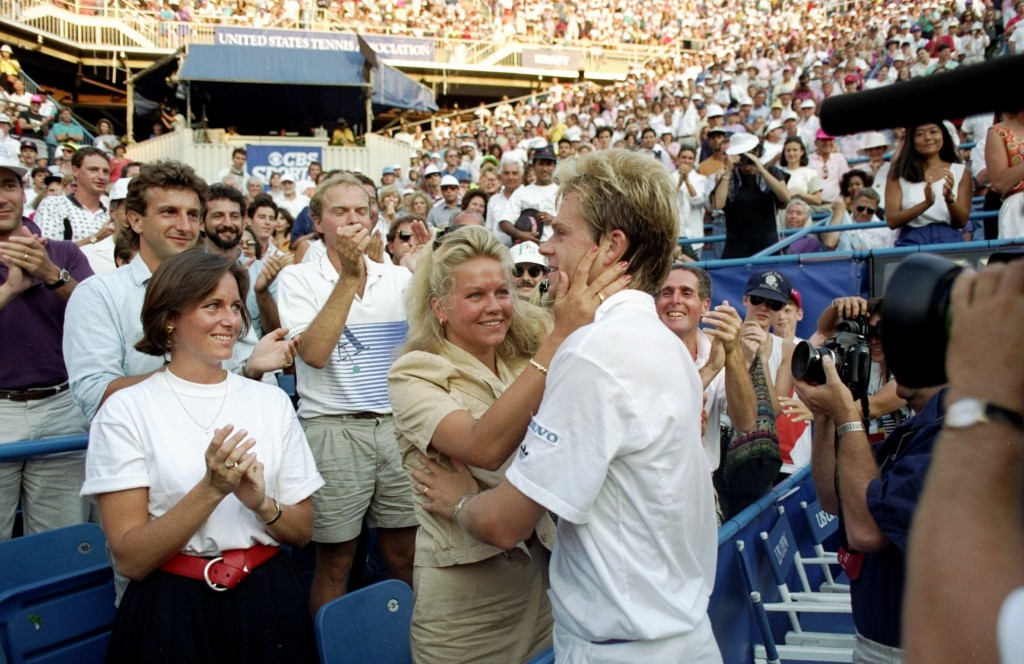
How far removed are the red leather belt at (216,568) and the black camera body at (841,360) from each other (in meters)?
1.66

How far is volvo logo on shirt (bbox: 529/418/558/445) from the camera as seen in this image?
161 cm

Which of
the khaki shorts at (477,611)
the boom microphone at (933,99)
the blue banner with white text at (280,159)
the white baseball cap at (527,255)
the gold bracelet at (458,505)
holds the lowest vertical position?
the khaki shorts at (477,611)

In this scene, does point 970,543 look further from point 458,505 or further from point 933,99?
point 458,505

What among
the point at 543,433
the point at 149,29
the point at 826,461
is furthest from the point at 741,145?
the point at 149,29

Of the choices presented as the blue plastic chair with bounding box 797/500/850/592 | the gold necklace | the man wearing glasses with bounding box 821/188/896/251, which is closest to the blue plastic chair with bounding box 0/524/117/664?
the gold necklace

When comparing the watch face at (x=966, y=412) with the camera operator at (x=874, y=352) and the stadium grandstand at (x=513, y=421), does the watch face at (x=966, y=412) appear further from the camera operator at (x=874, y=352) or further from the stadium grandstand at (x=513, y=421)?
the camera operator at (x=874, y=352)

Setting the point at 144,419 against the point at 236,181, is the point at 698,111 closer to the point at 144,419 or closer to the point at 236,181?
the point at 236,181

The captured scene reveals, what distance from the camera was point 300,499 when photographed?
272 cm

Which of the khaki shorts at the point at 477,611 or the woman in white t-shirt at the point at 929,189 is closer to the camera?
the khaki shorts at the point at 477,611

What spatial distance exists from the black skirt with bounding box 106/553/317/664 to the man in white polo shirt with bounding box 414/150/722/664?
3.20 feet

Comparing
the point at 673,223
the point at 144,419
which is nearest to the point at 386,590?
the point at 144,419

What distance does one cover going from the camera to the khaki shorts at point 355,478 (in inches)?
138

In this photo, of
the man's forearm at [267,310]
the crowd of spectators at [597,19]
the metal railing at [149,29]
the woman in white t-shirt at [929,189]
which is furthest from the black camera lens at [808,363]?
the metal railing at [149,29]

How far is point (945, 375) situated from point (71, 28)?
3434cm
